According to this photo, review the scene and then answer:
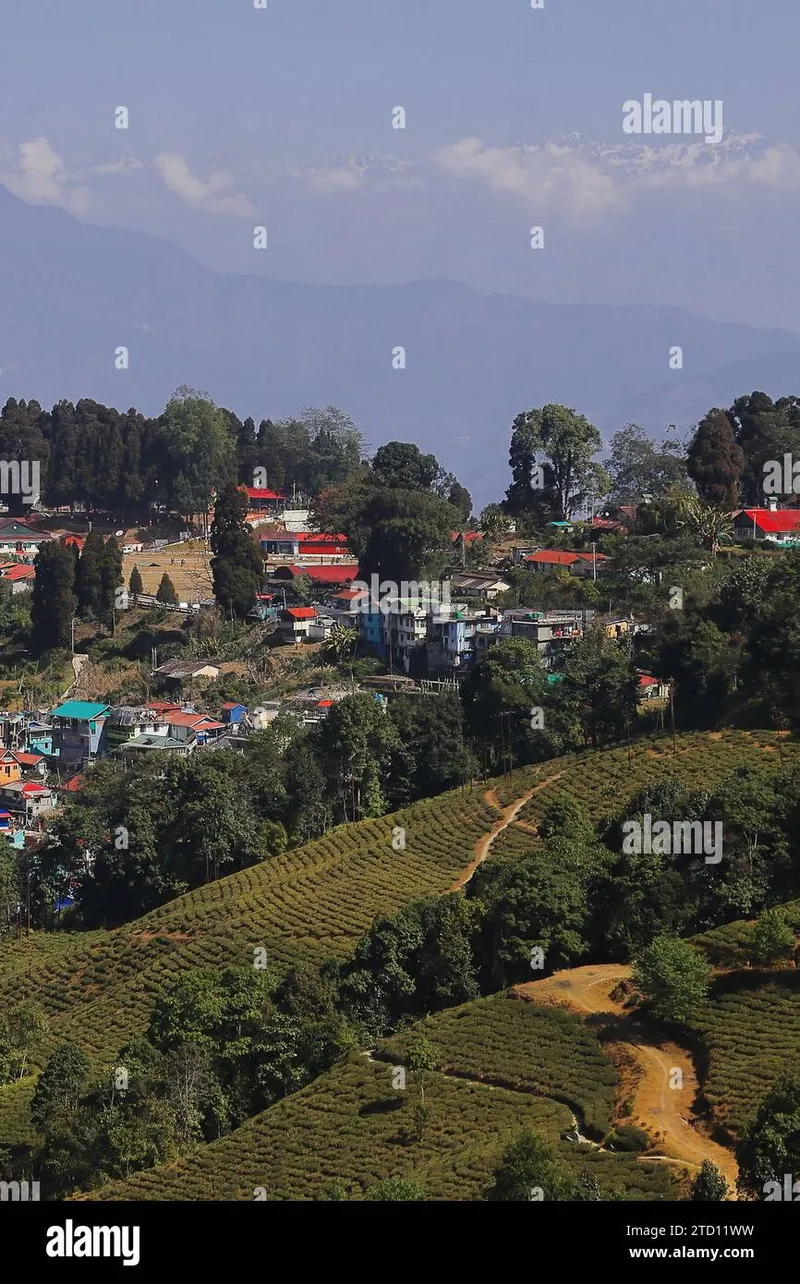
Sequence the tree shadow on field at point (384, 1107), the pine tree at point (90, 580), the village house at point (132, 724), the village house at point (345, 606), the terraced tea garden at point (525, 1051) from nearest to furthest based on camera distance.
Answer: the terraced tea garden at point (525, 1051) < the tree shadow on field at point (384, 1107) < the village house at point (132, 724) < the village house at point (345, 606) < the pine tree at point (90, 580)

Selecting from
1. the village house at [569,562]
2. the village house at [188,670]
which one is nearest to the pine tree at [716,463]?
the village house at [569,562]

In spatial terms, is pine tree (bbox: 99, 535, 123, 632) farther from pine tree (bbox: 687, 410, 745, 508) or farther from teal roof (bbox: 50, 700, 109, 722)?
pine tree (bbox: 687, 410, 745, 508)

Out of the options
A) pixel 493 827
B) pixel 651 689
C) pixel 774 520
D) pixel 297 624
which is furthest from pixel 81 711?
pixel 774 520

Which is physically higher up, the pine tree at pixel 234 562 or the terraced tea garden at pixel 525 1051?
the pine tree at pixel 234 562

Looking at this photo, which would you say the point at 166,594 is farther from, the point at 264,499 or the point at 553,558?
the point at 264,499

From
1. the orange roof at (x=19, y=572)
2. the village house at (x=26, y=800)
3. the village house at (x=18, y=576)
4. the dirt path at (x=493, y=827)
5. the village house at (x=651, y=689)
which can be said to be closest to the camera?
the dirt path at (x=493, y=827)

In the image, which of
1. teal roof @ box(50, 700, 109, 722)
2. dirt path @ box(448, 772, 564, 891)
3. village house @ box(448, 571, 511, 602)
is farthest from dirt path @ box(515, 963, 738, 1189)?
village house @ box(448, 571, 511, 602)

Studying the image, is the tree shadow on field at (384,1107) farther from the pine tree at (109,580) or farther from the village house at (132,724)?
the pine tree at (109,580)
